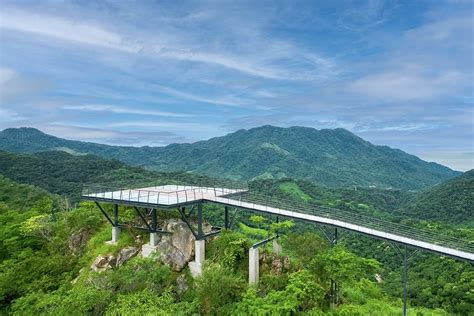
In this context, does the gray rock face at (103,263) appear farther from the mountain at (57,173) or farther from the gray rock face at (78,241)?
the mountain at (57,173)

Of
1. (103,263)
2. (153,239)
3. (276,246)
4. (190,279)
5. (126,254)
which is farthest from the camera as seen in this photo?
(126,254)

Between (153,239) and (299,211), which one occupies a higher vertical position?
(299,211)

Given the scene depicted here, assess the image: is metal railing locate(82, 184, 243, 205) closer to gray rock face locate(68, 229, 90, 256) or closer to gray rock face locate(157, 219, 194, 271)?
gray rock face locate(157, 219, 194, 271)

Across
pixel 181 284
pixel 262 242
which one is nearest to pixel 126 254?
pixel 181 284

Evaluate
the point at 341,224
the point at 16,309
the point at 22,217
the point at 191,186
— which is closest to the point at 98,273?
the point at 16,309

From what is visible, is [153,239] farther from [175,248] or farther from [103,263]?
[103,263]

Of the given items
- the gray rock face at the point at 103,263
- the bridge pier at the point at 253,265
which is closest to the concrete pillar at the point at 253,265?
the bridge pier at the point at 253,265
